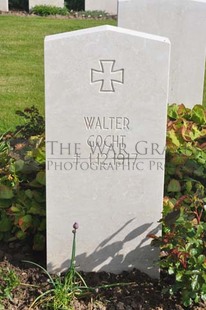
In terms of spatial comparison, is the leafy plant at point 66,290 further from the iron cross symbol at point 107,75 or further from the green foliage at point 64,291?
the iron cross symbol at point 107,75

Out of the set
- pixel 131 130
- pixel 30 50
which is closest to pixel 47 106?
pixel 131 130

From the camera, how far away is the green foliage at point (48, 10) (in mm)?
12445

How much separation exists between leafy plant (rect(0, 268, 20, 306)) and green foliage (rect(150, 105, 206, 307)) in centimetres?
77

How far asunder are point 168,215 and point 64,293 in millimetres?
669

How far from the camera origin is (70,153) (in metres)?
3.10

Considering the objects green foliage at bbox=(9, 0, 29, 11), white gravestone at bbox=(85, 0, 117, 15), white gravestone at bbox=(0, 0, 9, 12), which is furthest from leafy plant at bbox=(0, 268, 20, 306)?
green foliage at bbox=(9, 0, 29, 11)

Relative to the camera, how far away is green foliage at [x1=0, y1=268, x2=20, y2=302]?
122 inches

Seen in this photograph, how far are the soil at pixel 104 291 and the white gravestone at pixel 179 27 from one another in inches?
92.3

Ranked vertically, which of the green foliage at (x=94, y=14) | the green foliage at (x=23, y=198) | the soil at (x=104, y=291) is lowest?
the soil at (x=104, y=291)

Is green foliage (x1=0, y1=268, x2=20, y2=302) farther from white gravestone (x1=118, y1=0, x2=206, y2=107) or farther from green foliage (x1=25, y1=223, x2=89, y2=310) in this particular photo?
white gravestone (x1=118, y1=0, x2=206, y2=107)

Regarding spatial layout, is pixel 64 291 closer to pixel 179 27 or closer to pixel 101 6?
pixel 179 27

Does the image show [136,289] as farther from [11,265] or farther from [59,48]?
[59,48]

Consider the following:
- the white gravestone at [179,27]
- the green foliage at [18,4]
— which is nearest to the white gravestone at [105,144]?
the white gravestone at [179,27]

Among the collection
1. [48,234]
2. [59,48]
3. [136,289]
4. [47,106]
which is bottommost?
[136,289]
